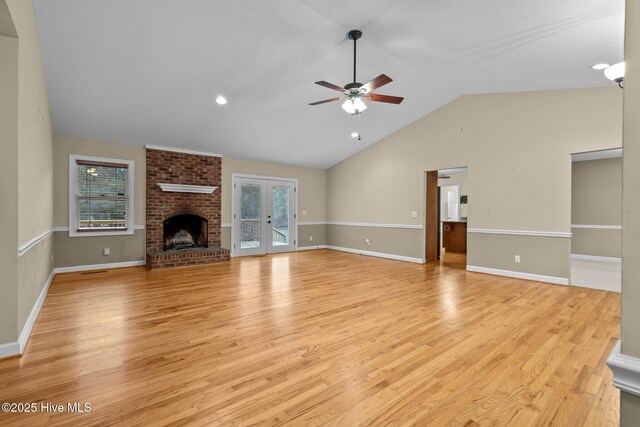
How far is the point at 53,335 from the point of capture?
9.17 ft

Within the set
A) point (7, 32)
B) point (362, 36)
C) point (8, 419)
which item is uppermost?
point (362, 36)

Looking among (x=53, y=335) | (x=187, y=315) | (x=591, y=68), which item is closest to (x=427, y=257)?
(x=591, y=68)

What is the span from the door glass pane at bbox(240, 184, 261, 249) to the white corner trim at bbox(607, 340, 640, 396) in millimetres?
7347

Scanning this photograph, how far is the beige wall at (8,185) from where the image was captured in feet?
7.78

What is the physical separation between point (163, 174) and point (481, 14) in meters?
6.09

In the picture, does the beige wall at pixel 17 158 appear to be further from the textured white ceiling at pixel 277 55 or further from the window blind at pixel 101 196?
the window blind at pixel 101 196

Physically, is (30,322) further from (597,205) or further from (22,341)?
(597,205)

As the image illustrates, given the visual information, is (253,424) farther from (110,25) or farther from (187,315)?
(110,25)

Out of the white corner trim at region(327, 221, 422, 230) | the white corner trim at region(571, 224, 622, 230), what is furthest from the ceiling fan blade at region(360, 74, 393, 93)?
the white corner trim at region(571, 224, 622, 230)

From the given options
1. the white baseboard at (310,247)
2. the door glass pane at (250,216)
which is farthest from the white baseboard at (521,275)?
the door glass pane at (250,216)

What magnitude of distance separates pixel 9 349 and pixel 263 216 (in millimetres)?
5800

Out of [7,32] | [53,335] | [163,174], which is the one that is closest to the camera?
[7,32]

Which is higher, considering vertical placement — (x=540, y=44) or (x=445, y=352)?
(x=540, y=44)

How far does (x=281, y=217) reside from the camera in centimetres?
843
